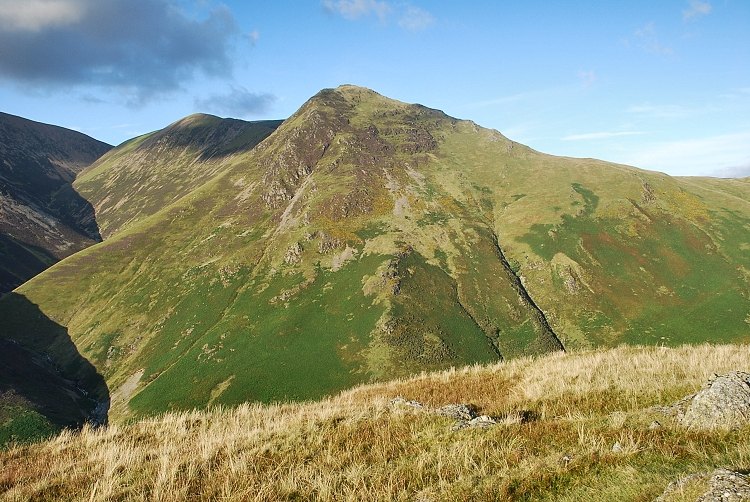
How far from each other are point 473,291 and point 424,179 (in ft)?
254

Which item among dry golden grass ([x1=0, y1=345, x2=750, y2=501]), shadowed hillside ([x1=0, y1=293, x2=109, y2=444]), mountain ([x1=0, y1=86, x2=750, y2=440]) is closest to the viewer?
dry golden grass ([x1=0, y1=345, x2=750, y2=501])

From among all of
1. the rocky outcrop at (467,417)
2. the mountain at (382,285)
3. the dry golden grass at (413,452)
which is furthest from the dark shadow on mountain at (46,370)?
the rocky outcrop at (467,417)

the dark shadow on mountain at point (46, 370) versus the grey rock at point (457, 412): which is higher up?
the grey rock at point (457, 412)

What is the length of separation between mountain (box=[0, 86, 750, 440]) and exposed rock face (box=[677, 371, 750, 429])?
92.5m

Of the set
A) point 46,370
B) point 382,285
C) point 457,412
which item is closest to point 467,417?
point 457,412

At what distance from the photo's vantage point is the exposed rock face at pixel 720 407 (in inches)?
377

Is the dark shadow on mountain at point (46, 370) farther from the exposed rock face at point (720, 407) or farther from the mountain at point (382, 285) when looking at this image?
the exposed rock face at point (720, 407)

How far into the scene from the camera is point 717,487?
19.3 ft

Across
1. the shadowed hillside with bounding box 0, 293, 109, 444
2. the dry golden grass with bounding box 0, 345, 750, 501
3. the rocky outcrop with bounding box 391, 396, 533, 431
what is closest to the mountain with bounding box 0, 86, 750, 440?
the shadowed hillside with bounding box 0, 293, 109, 444

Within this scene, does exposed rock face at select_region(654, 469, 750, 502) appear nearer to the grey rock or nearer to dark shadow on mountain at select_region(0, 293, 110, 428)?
the grey rock

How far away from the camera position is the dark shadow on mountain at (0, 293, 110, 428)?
10694 centimetres

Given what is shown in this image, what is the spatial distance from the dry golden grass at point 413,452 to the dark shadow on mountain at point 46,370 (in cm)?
10120

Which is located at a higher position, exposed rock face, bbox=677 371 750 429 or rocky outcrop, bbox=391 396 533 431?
exposed rock face, bbox=677 371 750 429

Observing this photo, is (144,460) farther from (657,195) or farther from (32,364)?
(657,195)
